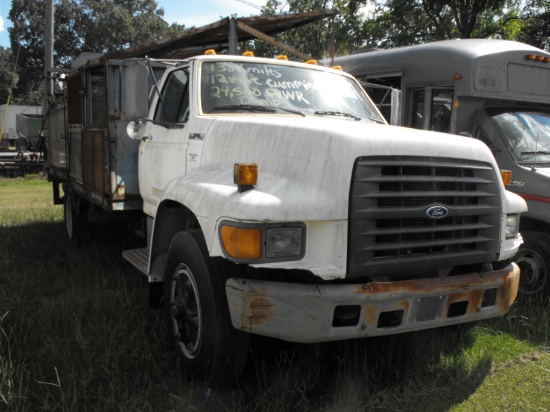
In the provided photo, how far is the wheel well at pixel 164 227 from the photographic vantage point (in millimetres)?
3934

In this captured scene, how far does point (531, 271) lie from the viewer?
5191mm

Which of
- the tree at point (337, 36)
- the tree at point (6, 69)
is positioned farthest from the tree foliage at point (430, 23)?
the tree at point (6, 69)

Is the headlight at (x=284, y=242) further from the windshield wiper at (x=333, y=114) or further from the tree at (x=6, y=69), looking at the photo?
the tree at (x=6, y=69)

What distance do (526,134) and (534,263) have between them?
152cm

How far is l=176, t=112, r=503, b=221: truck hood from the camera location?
2828 mm

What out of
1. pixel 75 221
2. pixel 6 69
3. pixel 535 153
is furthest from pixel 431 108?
pixel 6 69

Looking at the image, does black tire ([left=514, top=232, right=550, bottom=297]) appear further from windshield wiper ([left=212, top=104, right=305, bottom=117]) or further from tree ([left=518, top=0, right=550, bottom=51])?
tree ([left=518, top=0, right=550, bottom=51])

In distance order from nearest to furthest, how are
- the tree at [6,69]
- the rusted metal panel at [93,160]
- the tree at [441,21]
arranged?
the rusted metal panel at [93,160]
the tree at [441,21]
the tree at [6,69]

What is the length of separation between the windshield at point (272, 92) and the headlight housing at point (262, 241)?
1496 millimetres

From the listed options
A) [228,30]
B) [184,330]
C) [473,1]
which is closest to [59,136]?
[228,30]

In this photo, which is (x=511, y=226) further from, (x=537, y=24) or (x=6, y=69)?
(x=6, y=69)

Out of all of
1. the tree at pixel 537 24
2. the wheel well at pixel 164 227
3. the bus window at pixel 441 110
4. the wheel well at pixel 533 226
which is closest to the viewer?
the wheel well at pixel 164 227

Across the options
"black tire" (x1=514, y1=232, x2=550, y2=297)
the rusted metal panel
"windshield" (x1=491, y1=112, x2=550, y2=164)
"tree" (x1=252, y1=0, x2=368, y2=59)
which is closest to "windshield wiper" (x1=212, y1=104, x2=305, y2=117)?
the rusted metal panel

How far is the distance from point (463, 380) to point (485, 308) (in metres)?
0.59
